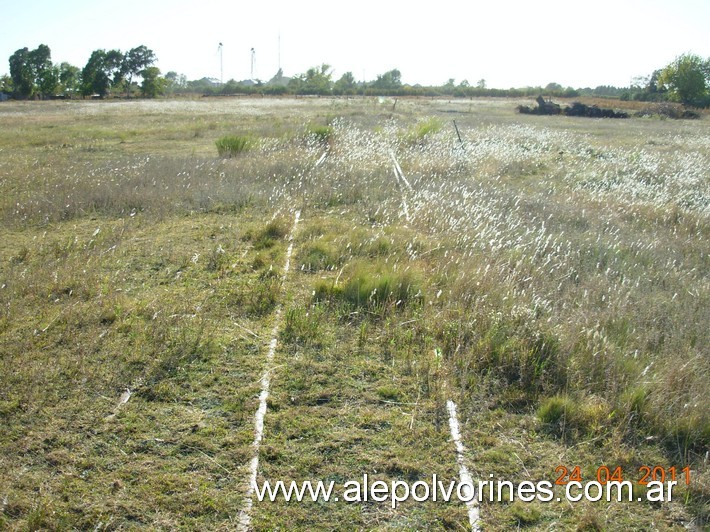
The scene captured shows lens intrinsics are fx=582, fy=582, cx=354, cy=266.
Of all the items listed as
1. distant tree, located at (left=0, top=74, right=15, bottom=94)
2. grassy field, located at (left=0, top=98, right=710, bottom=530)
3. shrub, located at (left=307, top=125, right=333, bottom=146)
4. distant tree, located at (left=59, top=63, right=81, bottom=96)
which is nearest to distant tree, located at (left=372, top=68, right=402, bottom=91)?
distant tree, located at (left=59, top=63, right=81, bottom=96)

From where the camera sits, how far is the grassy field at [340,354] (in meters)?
3.52

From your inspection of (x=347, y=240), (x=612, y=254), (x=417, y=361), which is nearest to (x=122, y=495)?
(x=417, y=361)

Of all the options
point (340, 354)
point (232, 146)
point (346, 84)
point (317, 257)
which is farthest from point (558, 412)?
point (346, 84)

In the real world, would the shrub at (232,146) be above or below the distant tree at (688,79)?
below

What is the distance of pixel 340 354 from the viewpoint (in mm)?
5277

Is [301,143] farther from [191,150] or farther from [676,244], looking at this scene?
[676,244]

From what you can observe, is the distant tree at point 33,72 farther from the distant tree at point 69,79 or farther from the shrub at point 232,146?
the shrub at point 232,146

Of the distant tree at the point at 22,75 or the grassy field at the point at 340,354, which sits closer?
the grassy field at the point at 340,354

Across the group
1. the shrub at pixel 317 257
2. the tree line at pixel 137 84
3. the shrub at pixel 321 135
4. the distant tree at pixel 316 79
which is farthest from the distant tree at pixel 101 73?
the shrub at pixel 317 257

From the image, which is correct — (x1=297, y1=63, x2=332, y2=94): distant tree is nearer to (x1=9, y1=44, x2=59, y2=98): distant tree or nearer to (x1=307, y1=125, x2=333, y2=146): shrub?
(x1=9, y1=44, x2=59, y2=98): distant tree

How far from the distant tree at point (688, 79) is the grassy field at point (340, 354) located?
75.1 m

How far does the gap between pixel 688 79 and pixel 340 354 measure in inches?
3363

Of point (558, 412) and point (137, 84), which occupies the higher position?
point (137, 84)

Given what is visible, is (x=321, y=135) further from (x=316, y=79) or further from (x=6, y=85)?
(x=316, y=79)
